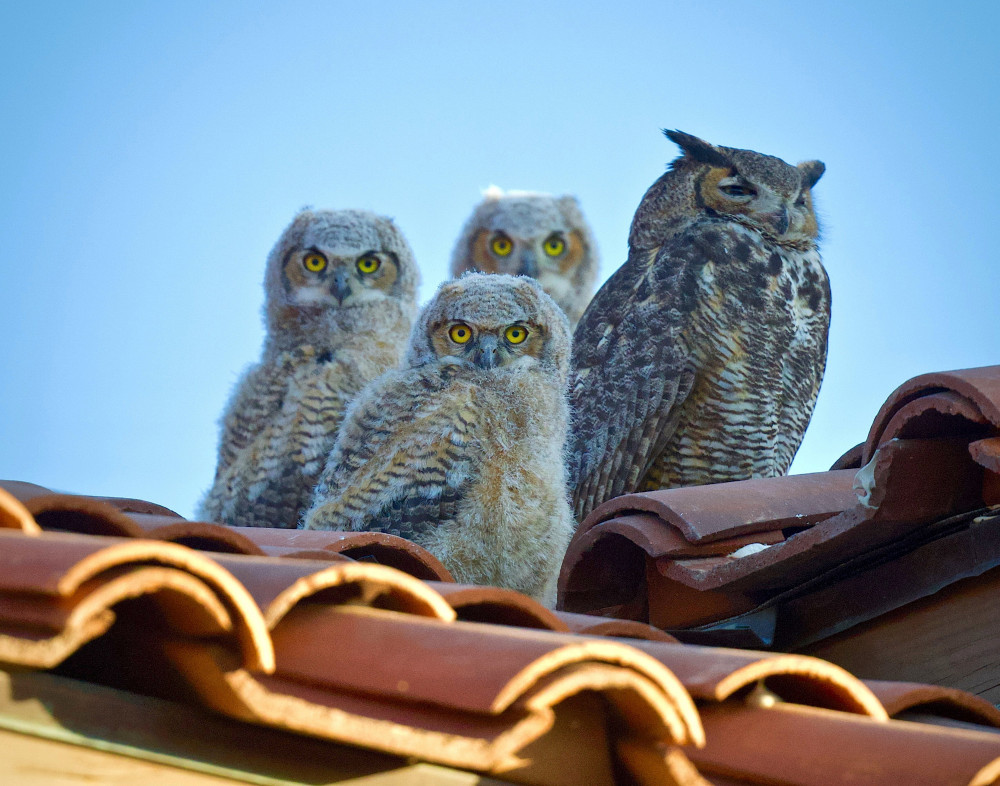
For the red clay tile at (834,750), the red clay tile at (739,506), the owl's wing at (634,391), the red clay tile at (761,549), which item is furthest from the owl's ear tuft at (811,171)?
the red clay tile at (834,750)

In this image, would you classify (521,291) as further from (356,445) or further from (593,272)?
(593,272)

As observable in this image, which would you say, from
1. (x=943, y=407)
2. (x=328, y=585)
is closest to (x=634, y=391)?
(x=943, y=407)

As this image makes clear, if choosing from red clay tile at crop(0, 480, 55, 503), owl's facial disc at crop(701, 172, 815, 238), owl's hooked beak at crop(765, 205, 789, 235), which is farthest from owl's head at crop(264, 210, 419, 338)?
red clay tile at crop(0, 480, 55, 503)

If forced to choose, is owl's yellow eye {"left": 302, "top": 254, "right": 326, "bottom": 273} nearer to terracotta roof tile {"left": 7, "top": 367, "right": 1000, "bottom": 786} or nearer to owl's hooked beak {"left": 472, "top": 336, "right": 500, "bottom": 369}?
owl's hooked beak {"left": 472, "top": 336, "right": 500, "bottom": 369}

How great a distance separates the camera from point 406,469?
292 centimetres

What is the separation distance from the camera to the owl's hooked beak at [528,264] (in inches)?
241

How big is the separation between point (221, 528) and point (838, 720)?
795mm

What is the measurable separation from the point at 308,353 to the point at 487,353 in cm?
97

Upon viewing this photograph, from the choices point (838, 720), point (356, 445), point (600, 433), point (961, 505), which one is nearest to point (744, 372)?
point (600, 433)

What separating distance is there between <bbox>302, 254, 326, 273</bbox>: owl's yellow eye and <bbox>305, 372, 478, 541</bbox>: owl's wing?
1103mm

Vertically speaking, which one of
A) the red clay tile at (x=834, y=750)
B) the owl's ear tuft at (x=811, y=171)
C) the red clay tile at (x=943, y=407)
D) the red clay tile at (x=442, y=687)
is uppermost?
the owl's ear tuft at (x=811, y=171)

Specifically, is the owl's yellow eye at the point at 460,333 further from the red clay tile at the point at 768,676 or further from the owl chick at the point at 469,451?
the red clay tile at the point at 768,676

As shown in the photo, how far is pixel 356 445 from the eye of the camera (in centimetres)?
306

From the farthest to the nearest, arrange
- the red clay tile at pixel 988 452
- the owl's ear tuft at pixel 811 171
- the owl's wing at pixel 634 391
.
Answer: the owl's ear tuft at pixel 811 171 → the owl's wing at pixel 634 391 → the red clay tile at pixel 988 452
